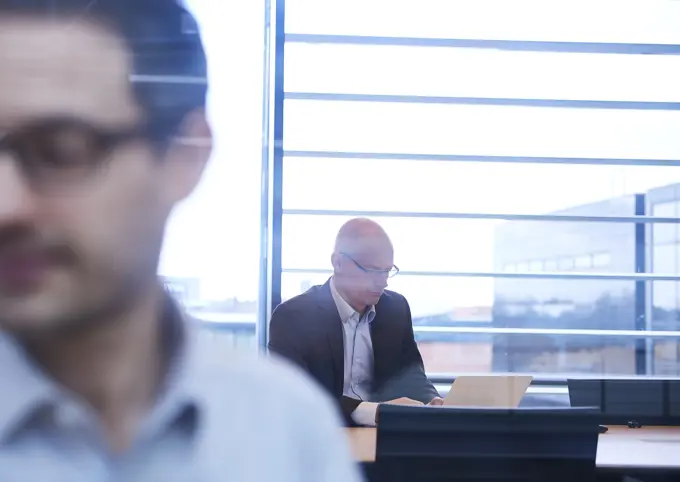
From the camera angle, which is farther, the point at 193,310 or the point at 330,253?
the point at 330,253

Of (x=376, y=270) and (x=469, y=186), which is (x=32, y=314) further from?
(x=469, y=186)

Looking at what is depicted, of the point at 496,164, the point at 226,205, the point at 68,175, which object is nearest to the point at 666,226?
the point at 496,164

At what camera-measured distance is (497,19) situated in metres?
1.78

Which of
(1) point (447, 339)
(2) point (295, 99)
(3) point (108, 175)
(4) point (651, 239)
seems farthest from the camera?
(4) point (651, 239)

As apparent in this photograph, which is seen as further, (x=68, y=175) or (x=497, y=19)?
(x=497, y=19)

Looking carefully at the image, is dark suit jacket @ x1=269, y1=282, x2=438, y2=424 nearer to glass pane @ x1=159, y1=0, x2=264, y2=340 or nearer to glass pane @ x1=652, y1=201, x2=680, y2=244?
glass pane @ x1=159, y1=0, x2=264, y2=340

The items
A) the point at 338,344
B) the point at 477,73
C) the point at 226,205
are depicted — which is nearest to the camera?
the point at 226,205

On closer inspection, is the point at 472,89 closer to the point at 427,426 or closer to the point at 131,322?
the point at 427,426

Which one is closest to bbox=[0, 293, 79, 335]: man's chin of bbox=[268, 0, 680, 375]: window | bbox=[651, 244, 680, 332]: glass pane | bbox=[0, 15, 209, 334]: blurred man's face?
bbox=[0, 15, 209, 334]: blurred man's face

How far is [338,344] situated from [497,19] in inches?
37.2

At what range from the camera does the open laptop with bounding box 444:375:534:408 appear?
56.7 inches

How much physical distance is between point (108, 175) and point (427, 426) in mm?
809

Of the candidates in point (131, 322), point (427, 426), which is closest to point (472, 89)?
point (427, 426)

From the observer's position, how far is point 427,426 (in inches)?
55.7
